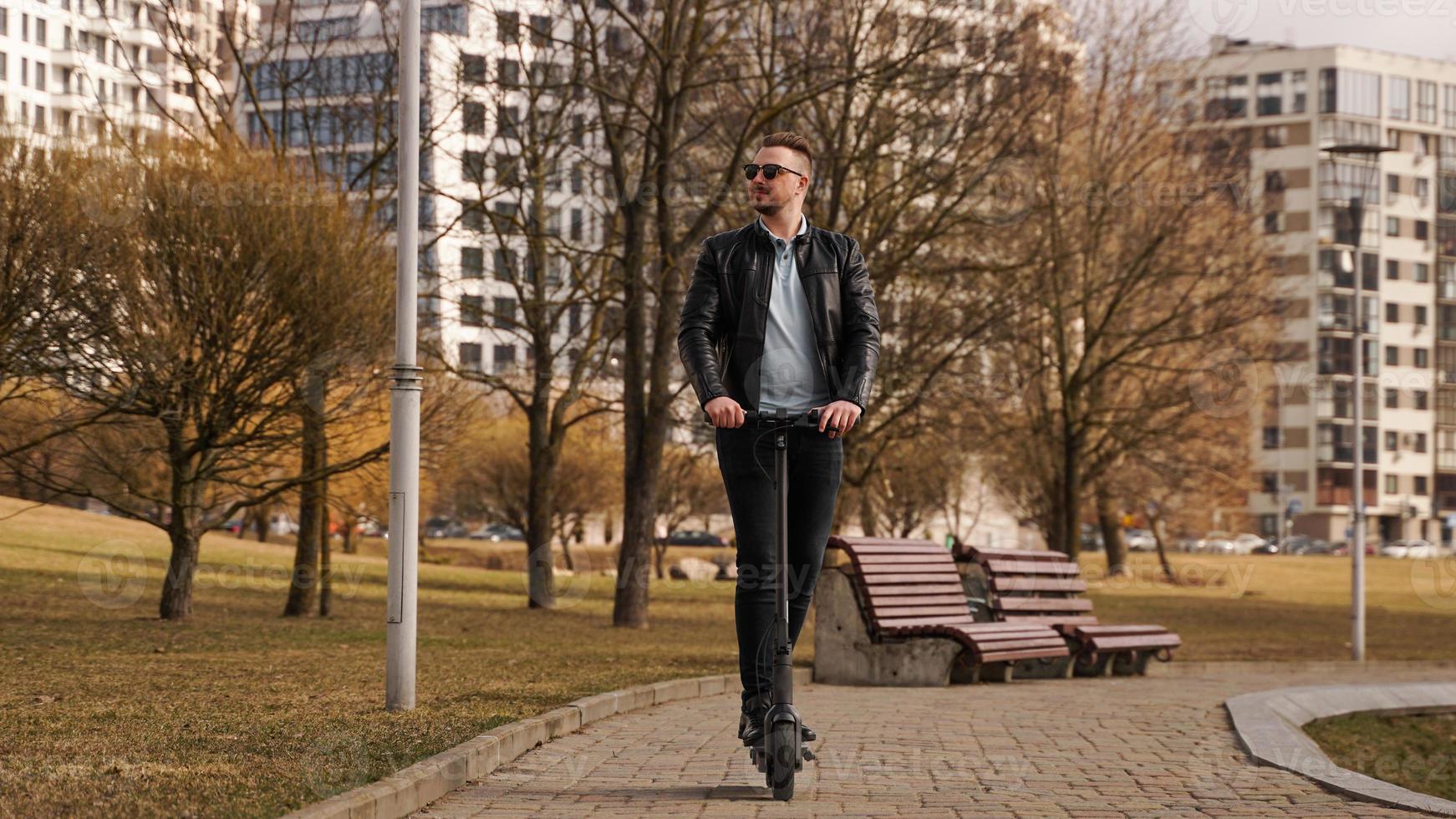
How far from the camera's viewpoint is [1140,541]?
107m

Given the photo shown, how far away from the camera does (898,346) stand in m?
26.1

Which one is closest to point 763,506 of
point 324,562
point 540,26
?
point 324,562

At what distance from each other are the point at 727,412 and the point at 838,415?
1.31ft

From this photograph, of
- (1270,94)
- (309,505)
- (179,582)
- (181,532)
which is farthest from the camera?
(1270,94)

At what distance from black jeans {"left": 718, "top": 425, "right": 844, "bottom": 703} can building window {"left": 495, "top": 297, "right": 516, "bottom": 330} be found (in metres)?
20.1

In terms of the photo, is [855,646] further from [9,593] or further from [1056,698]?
[9,593]

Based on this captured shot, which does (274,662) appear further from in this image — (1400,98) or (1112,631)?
(1400,98)

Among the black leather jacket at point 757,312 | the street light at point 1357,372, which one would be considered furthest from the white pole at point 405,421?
the street light at point 1357,372

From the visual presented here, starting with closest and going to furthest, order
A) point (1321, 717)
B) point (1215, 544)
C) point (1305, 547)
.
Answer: point (1321, 717), point (1305, 547), point (1215, 544)

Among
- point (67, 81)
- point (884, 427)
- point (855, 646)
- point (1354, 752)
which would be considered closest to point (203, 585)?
point (884, 427)

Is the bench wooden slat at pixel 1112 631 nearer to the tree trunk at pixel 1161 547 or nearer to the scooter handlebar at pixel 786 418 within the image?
the scooter handlebar at pixel 786 418

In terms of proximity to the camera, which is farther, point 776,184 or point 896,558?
point 896,558

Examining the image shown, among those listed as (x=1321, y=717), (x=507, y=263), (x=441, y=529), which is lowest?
(x=441, y=529)

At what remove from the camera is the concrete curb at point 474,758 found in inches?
215
